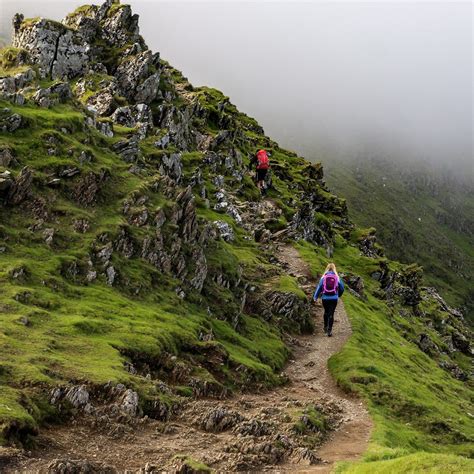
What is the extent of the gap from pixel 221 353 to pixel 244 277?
21.5 metres

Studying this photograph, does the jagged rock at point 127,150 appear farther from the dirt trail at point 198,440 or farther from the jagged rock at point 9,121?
the dirt trail at point 198,440

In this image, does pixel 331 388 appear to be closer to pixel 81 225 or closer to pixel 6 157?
pixel 81 225

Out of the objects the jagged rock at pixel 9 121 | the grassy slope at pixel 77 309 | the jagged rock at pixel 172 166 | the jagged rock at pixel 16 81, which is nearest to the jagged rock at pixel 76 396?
the grassy slope at pixel 77 309

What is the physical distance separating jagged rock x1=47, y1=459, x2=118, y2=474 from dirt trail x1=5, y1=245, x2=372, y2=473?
1.10ft

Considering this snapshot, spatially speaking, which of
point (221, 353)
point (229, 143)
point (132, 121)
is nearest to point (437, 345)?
point (229, 143)

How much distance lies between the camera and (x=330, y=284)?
4709 cm

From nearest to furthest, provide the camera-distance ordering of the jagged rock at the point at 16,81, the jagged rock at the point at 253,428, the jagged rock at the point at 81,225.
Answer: the jagged rock at the point at 253,428 < the jagged rock at the point at 81,225 < the jagged rock at the point at 16,81

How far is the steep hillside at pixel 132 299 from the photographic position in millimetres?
23125

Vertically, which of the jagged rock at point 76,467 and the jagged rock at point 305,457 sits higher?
the jagged rock at point 305,457

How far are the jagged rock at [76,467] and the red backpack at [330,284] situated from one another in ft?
102

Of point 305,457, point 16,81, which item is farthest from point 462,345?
point 305,457

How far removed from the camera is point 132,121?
7412cm

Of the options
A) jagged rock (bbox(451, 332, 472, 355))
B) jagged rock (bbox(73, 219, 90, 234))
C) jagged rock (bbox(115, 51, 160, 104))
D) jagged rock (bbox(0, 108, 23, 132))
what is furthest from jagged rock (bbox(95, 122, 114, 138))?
jagged rock (bbox(451, 332, 472, 355))

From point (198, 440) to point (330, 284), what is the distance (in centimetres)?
2650
